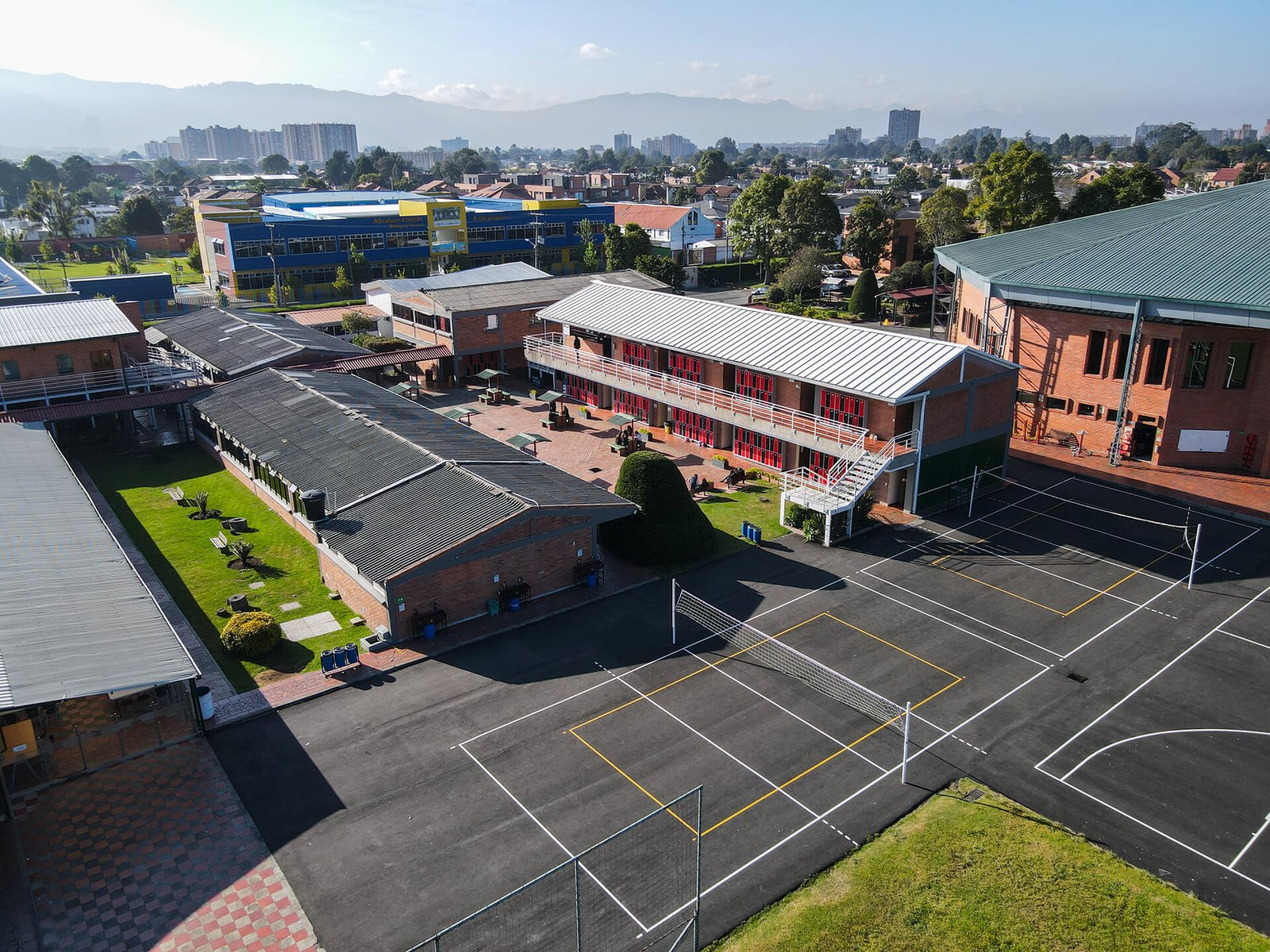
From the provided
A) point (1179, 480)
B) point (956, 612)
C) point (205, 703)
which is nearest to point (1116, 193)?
point (1179, 480)

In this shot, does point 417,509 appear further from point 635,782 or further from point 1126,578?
point 1126,578

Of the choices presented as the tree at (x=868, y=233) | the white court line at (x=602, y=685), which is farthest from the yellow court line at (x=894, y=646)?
the tree at (x=868, y=233)

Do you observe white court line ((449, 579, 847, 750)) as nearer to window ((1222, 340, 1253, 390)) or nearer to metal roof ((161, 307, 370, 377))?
window ((1222, 340, 1253, 390))

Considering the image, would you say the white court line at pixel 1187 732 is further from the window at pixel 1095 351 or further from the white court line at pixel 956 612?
the window at pixel 1095 351

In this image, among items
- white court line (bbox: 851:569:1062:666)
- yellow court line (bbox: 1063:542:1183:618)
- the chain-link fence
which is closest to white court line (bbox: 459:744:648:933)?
the chain-link fence

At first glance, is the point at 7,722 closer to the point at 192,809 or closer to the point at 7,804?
the point at 7,804

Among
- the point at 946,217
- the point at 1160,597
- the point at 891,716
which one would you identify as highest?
the point at 946,217
